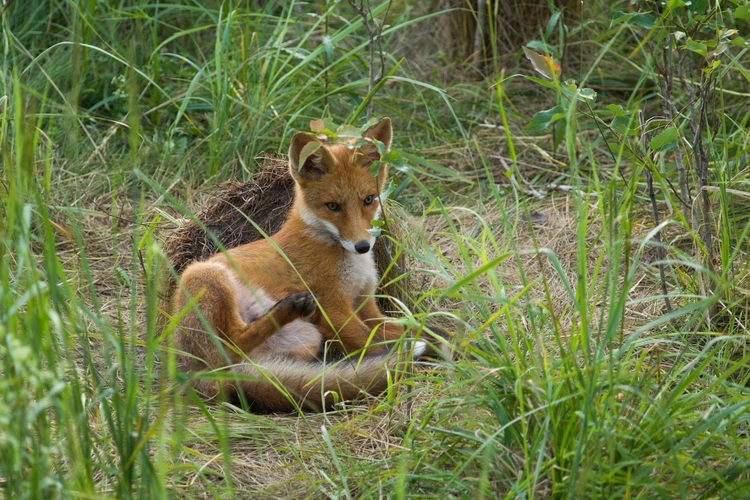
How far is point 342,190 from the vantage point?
388 cm

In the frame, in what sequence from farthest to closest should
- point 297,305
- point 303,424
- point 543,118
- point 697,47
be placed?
point 297,305 < point 303,424 < point 697,47 < point 543,118

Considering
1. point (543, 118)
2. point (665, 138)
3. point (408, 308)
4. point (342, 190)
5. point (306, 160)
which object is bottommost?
point (408, 308)

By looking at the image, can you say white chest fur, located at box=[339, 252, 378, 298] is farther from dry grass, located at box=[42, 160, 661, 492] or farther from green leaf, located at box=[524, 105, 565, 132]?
green leaf, located at box=[524, 105, 565, 132]

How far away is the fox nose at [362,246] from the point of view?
380 centimetres

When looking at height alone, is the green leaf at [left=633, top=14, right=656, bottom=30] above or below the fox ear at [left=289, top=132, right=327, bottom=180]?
above

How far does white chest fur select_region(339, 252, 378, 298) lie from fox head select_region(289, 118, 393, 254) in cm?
11

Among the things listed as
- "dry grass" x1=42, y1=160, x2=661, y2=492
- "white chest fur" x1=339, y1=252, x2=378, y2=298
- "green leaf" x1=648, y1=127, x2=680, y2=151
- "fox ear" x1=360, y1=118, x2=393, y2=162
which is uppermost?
"green leaf" x1=648, y1=127, x2=680, y2=151

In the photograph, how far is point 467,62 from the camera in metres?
6.52

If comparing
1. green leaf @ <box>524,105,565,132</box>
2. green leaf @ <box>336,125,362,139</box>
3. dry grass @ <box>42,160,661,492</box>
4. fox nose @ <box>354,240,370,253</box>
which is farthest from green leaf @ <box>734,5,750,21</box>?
fox nose @ <box>354,240,370,253</box>

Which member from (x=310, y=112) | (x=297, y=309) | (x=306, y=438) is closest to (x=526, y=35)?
(x=310, y=112)

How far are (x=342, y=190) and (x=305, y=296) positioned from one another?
63 cm

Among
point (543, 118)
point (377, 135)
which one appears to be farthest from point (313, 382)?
point (543, 118)

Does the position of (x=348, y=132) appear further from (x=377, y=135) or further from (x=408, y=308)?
(x=408, y=308)

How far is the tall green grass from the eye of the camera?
2.12 metres
